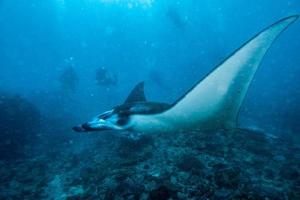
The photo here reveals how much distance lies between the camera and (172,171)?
10.6 ft

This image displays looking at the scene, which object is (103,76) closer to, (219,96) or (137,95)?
(137,95)

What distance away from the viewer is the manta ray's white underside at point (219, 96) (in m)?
2.60

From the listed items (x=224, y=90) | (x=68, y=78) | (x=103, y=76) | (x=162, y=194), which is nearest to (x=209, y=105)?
(x=224, y=90)

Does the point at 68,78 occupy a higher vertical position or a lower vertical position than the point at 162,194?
higher

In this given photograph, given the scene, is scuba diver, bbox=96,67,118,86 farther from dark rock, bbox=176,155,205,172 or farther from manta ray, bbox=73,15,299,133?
dark rock, bbox=176,155,205,172

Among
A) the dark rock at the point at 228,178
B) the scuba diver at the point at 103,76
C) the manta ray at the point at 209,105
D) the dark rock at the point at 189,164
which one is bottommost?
the dark rock at the point at 228,178

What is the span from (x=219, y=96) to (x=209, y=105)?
185mm

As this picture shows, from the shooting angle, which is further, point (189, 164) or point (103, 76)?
point (103, 76)

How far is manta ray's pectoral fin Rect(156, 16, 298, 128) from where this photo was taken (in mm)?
2578

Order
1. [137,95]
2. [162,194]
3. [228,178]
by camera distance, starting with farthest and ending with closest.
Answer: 1. [137,95]
2. [228,178]
3. [162,194]

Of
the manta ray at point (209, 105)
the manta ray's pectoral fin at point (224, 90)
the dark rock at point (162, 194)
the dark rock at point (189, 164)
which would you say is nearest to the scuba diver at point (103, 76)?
the manta ray at point (209, 105)

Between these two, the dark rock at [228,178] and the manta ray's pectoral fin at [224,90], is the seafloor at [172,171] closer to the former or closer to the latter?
the dark rock at [228,178]

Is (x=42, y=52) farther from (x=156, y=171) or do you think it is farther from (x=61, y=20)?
(x=156, y=171)

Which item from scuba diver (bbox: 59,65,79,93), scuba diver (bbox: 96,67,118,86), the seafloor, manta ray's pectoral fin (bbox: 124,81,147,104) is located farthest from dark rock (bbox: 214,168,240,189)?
scuba diver (bbox: 59,65,79,93)
